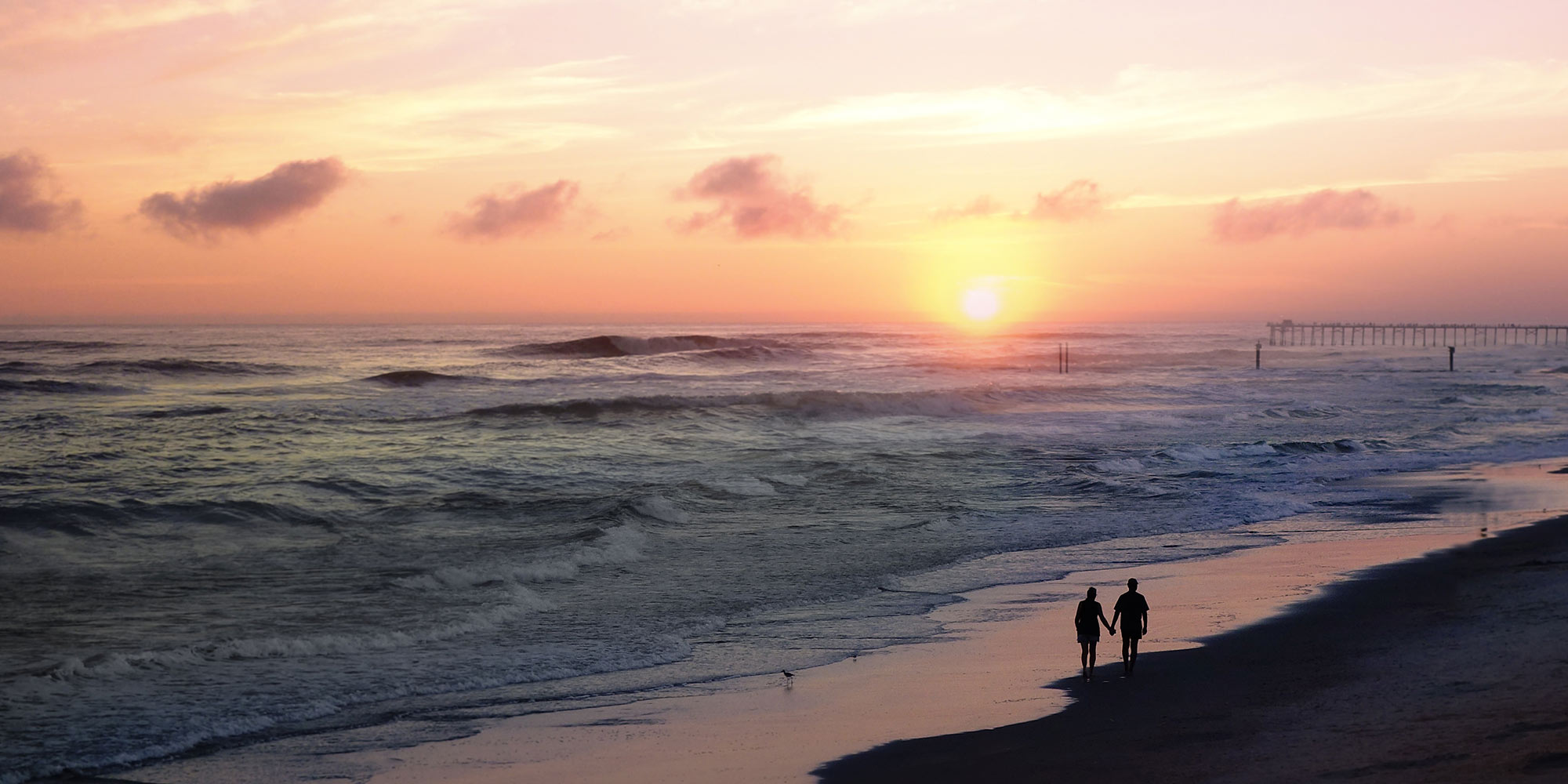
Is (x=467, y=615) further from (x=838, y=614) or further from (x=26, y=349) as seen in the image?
(x=26, y=349)

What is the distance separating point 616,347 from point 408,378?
136ft

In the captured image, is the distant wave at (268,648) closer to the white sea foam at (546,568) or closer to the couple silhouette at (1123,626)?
the white sea foam at (546,568)

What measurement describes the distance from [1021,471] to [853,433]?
11409 millimetres

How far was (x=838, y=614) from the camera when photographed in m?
14.5

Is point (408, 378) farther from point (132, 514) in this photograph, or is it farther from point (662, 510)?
point (662, 510)

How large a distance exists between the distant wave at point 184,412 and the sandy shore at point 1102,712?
112 feet

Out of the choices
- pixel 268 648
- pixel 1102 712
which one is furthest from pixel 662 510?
pixel 1102 712

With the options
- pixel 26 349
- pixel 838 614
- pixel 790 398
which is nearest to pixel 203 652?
pixel 838 614

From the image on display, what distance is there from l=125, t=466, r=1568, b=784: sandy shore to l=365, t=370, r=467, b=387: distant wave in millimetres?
51060

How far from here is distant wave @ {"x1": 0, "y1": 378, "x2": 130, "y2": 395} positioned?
4731 cm

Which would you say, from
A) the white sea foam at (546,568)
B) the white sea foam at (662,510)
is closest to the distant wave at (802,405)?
the white sea foam at (662,510)

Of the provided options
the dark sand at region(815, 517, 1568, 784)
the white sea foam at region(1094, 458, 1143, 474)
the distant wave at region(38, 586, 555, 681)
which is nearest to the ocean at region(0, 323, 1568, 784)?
the distant wave at region(38, 586, 555, 681)

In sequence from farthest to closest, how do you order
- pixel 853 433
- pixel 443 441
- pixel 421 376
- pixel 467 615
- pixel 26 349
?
pixel 26 349
pixel 421 376
pixel 853 433
pixel 443 441
pixel 467 615

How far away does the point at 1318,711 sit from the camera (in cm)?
977
